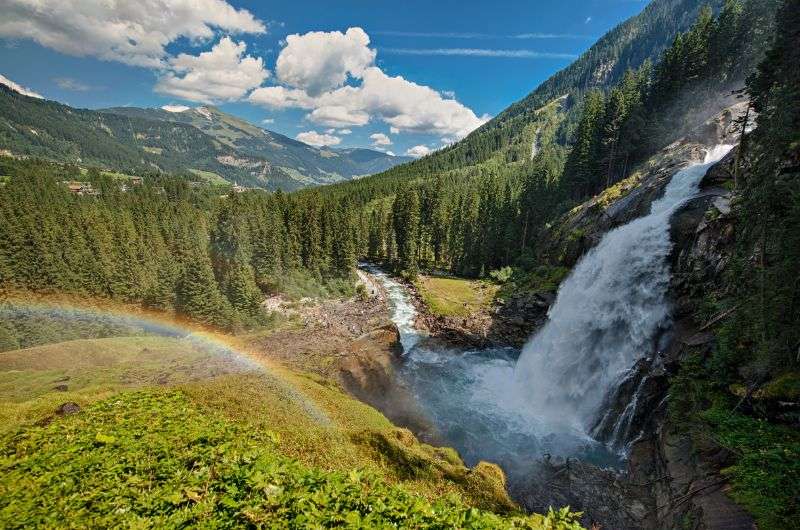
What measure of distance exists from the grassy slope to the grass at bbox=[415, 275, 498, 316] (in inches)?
1358

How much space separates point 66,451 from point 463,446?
2194 centimetres

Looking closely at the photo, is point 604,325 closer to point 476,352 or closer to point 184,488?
point 476,352

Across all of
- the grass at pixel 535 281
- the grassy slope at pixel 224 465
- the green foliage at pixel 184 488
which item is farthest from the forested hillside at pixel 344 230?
the green foliage at pixel 184 488

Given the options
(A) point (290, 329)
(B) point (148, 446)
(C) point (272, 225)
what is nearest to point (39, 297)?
(C) point (272, 225)

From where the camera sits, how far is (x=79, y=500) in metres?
7.71

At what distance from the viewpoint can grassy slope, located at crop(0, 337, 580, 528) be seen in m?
7.37

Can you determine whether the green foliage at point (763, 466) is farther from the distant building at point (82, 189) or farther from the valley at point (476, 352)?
the distant building at point (82, 189)

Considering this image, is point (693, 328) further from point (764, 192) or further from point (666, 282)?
point (764, 192)

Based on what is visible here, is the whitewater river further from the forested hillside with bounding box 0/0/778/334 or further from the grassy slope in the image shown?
the forested hillside with bounding box 0/0/778/334

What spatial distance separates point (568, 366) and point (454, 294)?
30787mm

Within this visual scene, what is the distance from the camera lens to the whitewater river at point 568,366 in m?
25.2

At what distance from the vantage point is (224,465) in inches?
354

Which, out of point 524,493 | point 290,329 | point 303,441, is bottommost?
point 524,493

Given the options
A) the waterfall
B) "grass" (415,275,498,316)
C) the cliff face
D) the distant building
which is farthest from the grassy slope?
the distant building
